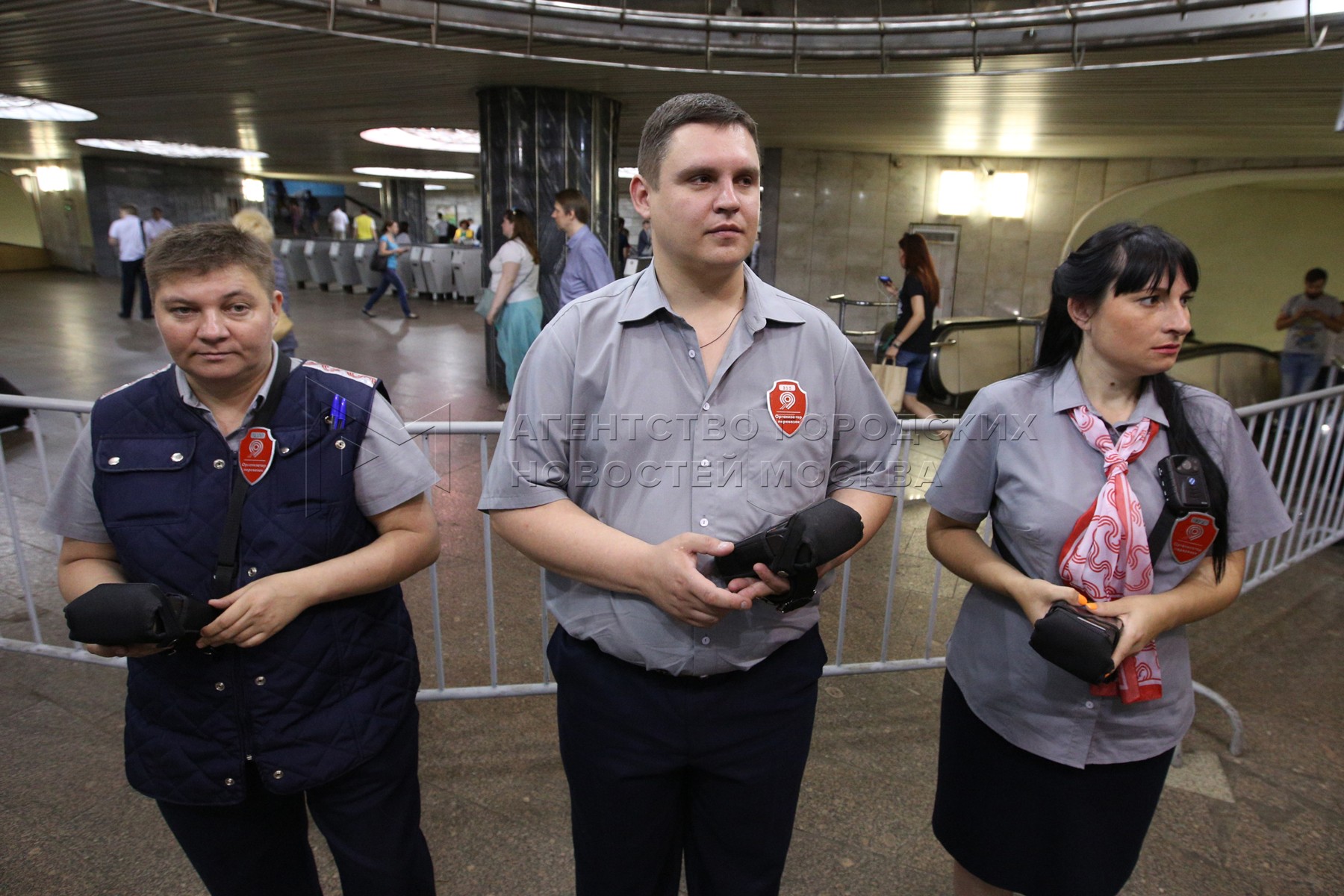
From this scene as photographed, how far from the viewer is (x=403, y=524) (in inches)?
71.1

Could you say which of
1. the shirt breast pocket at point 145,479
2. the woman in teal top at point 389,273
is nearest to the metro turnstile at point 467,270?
the woman in teal top at point 389,273

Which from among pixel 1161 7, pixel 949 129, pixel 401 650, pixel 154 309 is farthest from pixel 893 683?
pixel 949 129

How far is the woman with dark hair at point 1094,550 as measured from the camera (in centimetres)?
168

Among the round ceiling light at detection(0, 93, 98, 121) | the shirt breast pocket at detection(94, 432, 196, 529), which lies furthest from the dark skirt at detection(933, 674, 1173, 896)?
the round ceiling light at detection(0, 93, 98, 121)

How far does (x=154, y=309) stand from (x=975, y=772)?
6.96ft

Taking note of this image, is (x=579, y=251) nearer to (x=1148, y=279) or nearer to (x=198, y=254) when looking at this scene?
(x=198, y=254)

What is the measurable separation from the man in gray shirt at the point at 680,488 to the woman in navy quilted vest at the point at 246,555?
1.22 ft

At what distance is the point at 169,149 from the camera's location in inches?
722

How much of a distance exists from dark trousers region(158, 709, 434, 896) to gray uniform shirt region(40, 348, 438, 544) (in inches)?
22.4

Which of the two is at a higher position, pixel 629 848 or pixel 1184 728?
pixel 1184 728

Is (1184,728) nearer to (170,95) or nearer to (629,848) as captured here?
(629,848)

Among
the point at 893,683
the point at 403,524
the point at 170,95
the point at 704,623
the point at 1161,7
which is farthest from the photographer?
the point at 170,95

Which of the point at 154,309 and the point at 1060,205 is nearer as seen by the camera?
the point at 154,309

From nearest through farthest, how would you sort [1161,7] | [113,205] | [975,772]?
1. [975,772]
2. [1161,7]
3. [113,205]
